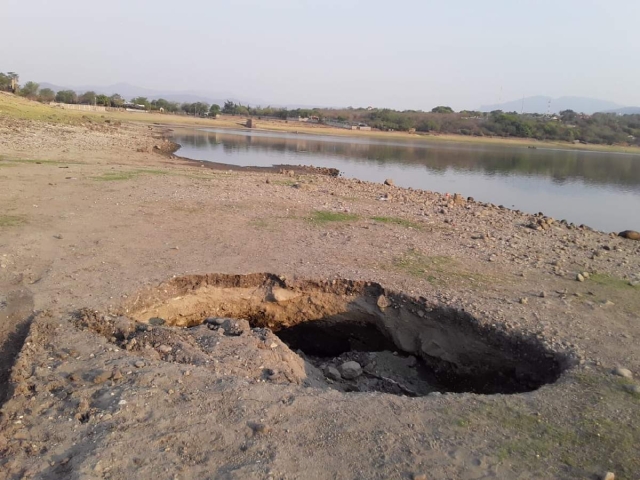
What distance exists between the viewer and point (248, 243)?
869cm

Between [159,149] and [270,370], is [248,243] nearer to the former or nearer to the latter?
[270,370]

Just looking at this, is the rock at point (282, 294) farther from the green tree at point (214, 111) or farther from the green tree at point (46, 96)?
the green tree at point (214, 111)

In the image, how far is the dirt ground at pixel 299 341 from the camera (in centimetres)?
360

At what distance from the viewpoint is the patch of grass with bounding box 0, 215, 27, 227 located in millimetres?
8516

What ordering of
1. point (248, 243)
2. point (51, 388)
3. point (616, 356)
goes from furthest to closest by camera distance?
point (248, 243) → point (616, 356) → point (51, 388)

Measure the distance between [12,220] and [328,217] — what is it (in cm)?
597

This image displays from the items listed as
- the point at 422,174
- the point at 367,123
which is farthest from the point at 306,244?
the point at 367,123

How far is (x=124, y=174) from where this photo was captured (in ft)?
49.2

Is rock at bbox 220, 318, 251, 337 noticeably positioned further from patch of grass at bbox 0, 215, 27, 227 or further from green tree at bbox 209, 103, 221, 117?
green tree at bbox 209, 103, 221, 117

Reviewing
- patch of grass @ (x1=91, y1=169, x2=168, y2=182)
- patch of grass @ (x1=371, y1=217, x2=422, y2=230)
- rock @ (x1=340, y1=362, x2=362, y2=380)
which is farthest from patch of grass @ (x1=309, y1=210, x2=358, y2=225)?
patch of grass @ (x1=91, y1=169, x2=168, y2=182)

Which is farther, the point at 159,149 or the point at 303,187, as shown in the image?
the point at 159,149

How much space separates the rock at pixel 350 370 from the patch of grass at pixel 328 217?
4.71 m

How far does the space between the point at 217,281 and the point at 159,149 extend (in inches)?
902

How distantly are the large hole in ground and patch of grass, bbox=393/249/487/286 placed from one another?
0.82 meters
